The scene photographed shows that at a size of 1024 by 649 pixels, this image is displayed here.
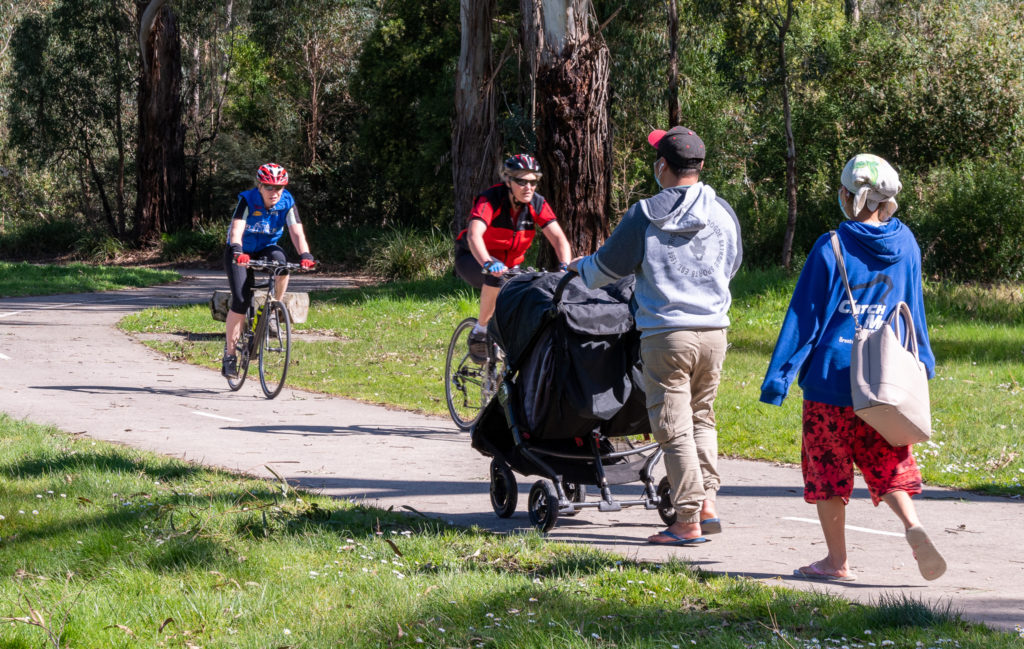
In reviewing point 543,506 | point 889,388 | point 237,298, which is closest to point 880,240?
point 889,388

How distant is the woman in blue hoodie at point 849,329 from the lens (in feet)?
15.6

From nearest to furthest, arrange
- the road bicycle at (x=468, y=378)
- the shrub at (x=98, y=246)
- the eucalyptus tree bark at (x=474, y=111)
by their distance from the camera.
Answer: the road bicycle at (x=468, y=378), the eucalyptus tree bark at (x=474, y=111), the shrub at (x=98, y=246)

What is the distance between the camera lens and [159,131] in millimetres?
37688

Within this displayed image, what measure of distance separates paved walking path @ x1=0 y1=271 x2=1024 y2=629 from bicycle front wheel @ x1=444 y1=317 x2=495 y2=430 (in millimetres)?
208

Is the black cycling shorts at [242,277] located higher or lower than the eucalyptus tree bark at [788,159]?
lower

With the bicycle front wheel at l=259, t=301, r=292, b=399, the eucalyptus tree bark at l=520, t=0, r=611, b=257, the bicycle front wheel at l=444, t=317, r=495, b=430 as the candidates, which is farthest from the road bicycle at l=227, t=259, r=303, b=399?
the eucalyptus tree bark at l=520, t=0, r=611, b=257

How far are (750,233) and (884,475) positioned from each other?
82.5 feet

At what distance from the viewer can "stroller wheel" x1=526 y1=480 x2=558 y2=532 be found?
5.78 meters

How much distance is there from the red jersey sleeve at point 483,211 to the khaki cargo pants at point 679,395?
291cm

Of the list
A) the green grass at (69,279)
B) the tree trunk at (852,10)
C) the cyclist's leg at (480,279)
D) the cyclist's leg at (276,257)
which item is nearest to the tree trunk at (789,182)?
the tree trunk at (852,10)

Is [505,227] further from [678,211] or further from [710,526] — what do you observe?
[710,526]

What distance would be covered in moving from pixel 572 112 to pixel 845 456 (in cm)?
985

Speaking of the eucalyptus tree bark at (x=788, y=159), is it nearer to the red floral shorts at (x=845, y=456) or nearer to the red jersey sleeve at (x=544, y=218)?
the red jersey sleeve at (x=544, y=218)

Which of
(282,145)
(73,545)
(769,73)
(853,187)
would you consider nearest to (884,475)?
(853,187)
